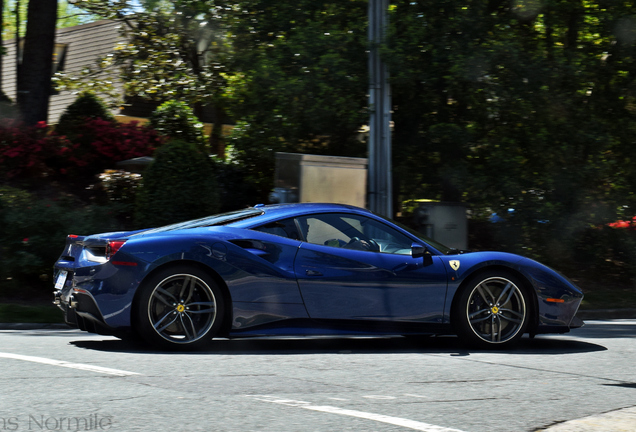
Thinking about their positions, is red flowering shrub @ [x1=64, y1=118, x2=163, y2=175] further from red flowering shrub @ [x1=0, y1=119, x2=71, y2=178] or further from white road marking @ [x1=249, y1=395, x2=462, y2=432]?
white road marking @ [x1=249, y1=395, x2=462, y2=432]

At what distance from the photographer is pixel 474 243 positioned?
1658 centimetres

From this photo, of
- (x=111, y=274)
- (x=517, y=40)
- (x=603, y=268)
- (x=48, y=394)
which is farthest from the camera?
(x=603, y=268)

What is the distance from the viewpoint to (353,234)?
292 inches

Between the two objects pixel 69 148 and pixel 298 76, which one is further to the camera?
pixel 69 148

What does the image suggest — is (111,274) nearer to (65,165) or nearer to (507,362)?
(507,362)

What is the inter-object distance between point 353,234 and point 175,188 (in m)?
6.42

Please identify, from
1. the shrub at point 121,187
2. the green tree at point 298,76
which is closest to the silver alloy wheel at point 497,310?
the green tree at point 298,76

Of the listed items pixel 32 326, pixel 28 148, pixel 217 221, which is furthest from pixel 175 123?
pixel 217 221

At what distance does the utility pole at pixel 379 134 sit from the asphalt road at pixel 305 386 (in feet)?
18.0

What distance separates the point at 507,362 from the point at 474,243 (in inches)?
392

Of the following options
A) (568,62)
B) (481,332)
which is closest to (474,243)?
(568,62)

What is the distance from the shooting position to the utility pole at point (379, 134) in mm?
13172

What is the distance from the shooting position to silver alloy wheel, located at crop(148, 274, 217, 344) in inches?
265

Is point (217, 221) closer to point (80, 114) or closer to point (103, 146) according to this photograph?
point (103, 146)
